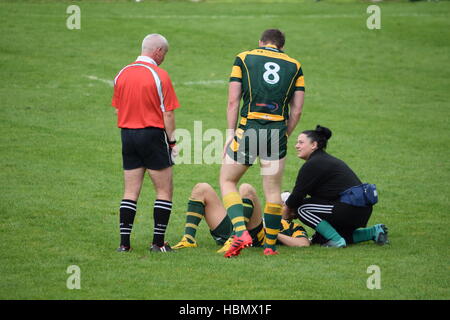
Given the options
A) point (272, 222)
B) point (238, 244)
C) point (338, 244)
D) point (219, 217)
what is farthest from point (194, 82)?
point (238, 244)

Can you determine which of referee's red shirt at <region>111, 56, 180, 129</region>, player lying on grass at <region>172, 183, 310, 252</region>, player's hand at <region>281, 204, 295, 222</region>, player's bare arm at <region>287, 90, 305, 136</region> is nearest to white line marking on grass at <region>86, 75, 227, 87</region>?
player's hand at <region>281, 204, 295, 222</region>

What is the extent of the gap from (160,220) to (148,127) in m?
1.06

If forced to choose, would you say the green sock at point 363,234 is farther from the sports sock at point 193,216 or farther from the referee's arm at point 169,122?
the referee's arm at point 169,122

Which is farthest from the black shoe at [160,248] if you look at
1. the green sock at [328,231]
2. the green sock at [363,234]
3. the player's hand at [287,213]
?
the green sock at [363,234]

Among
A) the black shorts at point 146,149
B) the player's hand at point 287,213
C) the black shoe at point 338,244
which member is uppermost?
the black shorts at point 146,149

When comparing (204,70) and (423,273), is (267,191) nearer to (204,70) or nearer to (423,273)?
(423,273)

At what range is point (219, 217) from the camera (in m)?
8.73

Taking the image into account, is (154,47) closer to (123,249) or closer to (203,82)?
(123,249)

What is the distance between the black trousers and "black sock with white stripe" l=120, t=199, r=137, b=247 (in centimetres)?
208

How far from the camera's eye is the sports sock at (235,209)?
26.2ft

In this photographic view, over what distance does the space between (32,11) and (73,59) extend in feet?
19.2

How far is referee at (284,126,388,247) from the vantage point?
8.70m

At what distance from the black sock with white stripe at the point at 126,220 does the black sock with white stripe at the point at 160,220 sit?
11.0 inches
